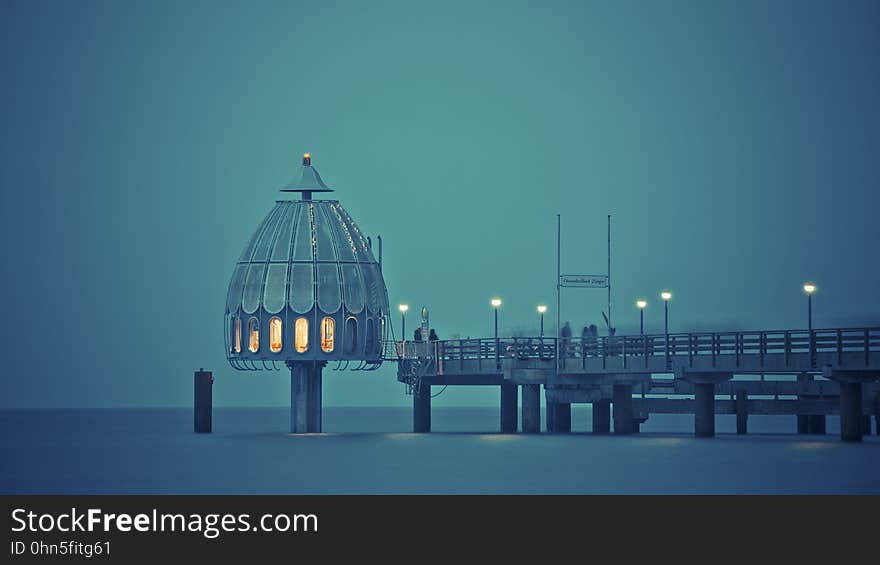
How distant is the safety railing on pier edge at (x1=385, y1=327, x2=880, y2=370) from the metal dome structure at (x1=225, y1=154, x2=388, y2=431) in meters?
3.30

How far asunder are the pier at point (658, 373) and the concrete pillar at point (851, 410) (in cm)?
4

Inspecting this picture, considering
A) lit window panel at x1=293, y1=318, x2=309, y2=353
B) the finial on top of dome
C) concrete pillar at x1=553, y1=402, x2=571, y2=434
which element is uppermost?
the finial on top of dome

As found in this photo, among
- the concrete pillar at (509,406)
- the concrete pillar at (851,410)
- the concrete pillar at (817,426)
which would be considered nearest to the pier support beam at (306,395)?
the concrete pillar at (509,406)

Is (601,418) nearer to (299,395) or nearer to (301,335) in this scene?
(299,395)

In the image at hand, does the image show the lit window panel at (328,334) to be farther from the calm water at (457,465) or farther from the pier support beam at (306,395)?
the calm water at (457,465)

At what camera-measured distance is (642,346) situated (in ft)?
243

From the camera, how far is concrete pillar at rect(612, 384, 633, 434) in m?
78.7

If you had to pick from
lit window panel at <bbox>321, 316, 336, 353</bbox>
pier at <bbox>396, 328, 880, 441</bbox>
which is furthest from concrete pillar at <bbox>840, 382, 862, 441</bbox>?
lit window panel at <bbox>321, 316, 336, 353</bbox>

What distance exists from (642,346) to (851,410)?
34.1 feet

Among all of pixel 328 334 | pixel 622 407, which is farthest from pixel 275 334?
pixel 622 407

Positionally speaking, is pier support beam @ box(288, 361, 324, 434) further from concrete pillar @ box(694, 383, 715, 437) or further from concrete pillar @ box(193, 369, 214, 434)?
concrete pillar @ box(694, 383, 715, 437)
